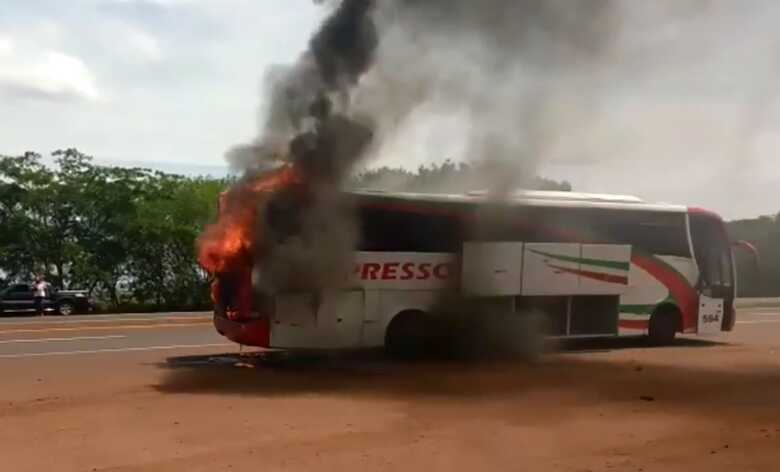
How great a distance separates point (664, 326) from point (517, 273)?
4069mm

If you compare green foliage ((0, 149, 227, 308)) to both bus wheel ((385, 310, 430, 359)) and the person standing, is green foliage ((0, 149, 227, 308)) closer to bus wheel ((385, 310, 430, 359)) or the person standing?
the person standing

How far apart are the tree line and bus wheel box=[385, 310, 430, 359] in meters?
21.7

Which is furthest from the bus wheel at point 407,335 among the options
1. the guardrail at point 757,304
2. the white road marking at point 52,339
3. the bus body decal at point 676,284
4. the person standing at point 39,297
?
the guardrail at point 757,304

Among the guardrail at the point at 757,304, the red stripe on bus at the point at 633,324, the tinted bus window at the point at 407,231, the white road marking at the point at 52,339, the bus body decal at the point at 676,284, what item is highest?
the tinted bus window at the point at 407,231

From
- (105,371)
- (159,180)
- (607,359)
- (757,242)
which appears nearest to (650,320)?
(607,359)

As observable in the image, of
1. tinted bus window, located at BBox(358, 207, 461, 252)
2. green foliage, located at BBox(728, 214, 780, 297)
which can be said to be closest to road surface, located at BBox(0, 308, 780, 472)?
tinted bus window, located at BBox(358, 207, 461, 252)

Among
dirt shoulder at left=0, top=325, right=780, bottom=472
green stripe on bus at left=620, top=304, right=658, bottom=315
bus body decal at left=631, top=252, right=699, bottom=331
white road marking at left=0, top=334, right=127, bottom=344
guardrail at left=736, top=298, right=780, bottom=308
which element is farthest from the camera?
guardrail at left=736, top=298, right=780, bottom=308

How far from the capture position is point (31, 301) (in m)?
31.7

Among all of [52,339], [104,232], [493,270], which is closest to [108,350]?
[52,339]

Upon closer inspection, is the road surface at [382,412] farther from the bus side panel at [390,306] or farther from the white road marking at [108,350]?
the bus side panel at [390,306]

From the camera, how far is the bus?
14570 mm

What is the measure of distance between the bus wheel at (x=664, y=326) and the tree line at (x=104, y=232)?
70.1 ft

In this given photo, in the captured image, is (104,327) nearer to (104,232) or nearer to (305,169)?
(305,169)

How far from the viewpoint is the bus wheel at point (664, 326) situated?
18672mm
